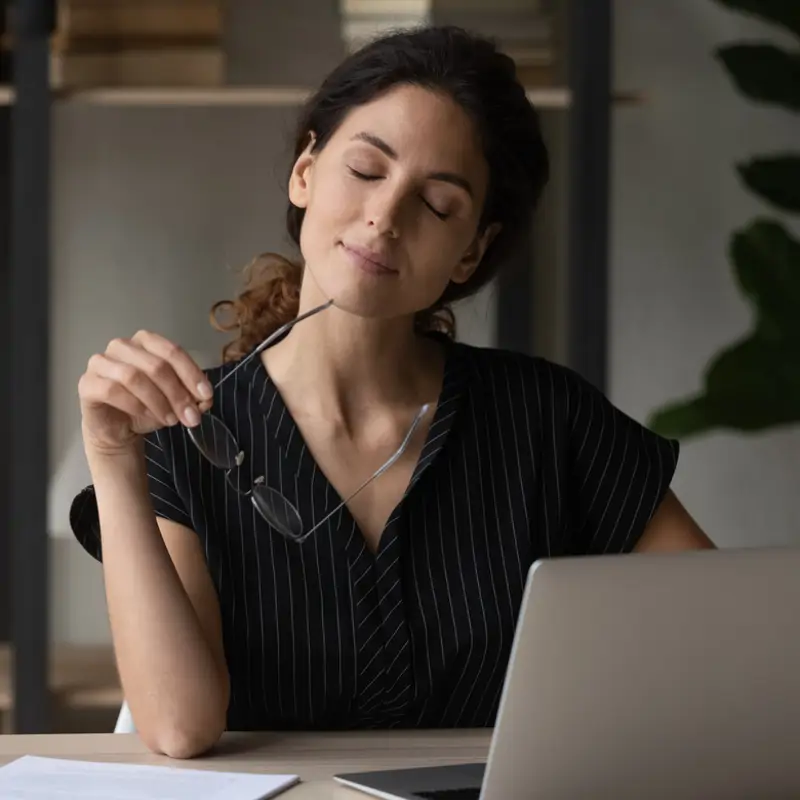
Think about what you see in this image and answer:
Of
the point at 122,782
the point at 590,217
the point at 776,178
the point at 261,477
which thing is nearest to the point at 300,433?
the point at 261,477

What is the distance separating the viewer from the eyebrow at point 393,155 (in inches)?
58.7

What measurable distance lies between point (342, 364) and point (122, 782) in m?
0.62

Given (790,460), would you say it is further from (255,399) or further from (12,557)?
(255,399)

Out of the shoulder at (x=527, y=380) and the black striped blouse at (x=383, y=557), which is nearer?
the black striped blouse at (x=383, y=557)

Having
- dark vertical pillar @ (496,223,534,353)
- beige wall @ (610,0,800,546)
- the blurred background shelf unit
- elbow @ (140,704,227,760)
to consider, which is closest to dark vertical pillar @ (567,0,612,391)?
the blurred background shelf unit

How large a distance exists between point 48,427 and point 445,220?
4.07 feet

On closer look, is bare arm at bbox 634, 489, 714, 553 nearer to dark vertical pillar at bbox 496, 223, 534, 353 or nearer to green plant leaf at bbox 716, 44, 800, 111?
dark vertical pillar at bbox 496, 223, 534, 353

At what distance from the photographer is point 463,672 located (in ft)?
4.89

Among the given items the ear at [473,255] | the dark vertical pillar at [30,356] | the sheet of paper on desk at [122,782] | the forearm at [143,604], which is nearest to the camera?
the sheet of paper on desk at [122,782]

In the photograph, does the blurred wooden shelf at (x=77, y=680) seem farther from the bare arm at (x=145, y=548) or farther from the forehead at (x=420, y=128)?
the forehead at (x=420, y=128)

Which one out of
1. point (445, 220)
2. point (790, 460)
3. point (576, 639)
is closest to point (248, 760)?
point (576, 639)

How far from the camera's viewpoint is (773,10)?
2.71 meters

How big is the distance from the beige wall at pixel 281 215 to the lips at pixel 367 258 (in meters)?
1.22

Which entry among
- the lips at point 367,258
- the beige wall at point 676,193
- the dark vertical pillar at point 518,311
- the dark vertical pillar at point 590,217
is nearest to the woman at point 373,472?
the lips at point 367,258
